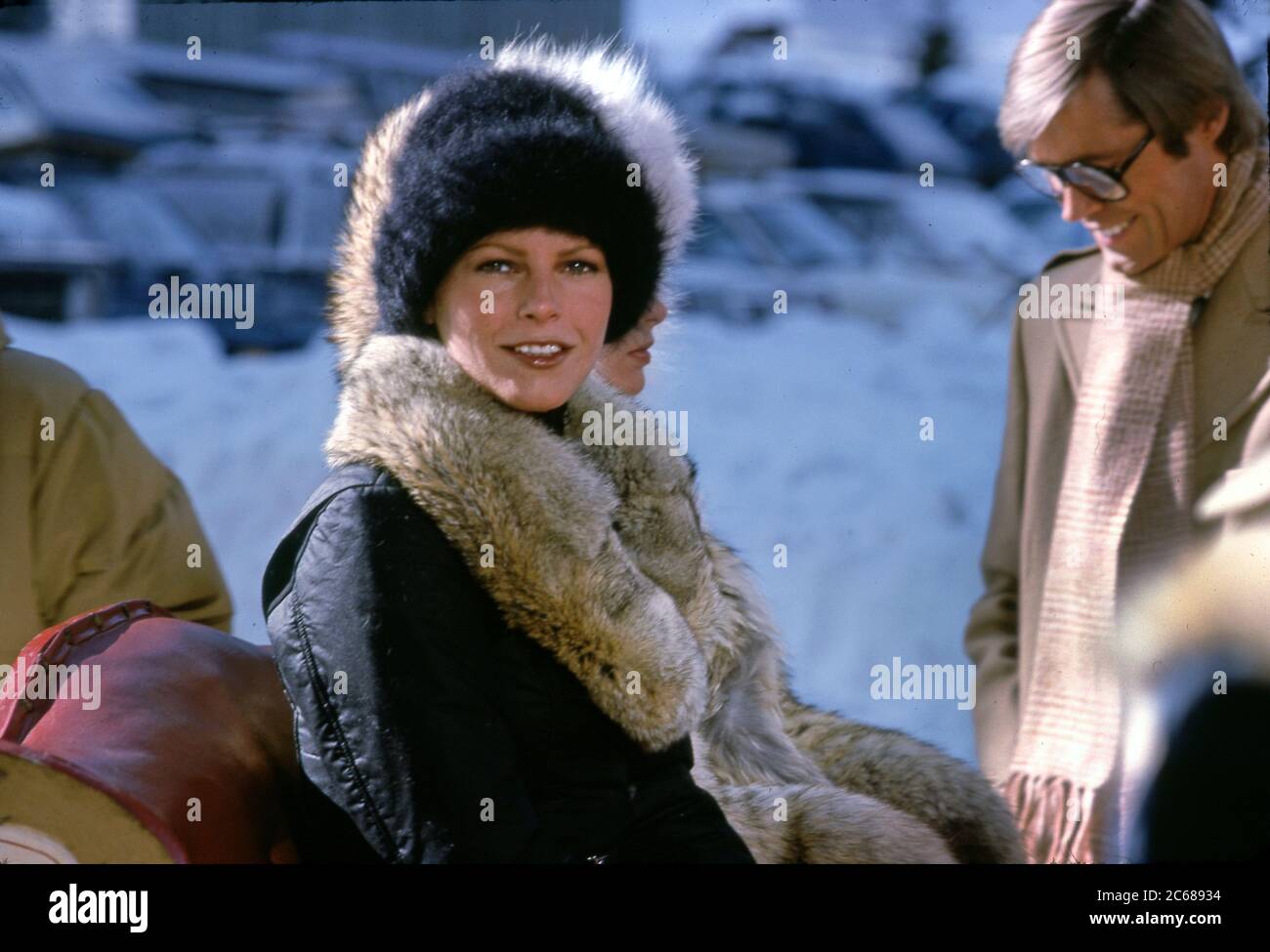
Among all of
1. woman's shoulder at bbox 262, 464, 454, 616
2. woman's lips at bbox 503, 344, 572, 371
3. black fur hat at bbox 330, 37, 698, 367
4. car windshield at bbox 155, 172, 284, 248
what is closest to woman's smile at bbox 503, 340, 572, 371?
woman's lips at bbox 503, 344, 572, 371

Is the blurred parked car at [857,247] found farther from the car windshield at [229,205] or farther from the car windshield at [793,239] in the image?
the car windshield at [229,205]

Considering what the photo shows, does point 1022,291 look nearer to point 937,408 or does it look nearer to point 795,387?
point 937,408

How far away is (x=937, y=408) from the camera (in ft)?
8.11

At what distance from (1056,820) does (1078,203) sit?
105 cm

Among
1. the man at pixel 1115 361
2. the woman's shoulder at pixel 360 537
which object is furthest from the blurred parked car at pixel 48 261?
the man at pixel 1115 361

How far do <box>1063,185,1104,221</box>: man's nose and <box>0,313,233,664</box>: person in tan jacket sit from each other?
5.30ft

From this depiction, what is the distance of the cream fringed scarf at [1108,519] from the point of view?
2254 millimetres

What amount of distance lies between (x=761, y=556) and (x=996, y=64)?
938 mm

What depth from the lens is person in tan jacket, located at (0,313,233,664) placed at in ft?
7.43

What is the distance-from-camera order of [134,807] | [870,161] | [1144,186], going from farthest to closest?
[870,161] → [1144,186] → [134,807]

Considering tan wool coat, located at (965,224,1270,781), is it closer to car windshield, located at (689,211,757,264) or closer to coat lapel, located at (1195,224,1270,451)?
coat lapel, located at (1195,224,1270,451)

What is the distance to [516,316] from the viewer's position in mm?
1780

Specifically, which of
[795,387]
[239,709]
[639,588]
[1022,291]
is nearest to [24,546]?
[239,709]
